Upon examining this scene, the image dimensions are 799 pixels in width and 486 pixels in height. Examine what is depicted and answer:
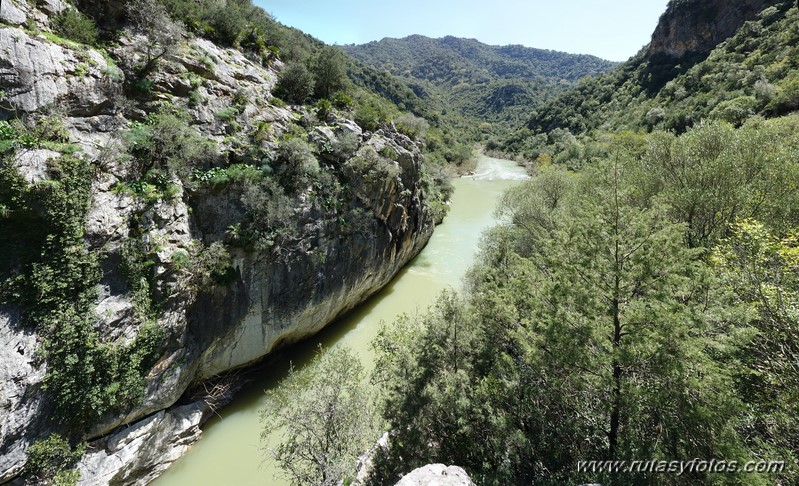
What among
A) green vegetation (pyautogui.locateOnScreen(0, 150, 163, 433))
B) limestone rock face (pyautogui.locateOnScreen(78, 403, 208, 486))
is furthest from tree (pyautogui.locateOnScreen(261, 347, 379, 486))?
green vegetation (pyautogui.locateOnScreen(0, 150, 163, 433))

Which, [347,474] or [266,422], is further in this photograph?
[266,422]

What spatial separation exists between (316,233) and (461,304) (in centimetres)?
794

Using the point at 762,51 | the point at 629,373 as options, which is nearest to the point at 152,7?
the point at 629,373

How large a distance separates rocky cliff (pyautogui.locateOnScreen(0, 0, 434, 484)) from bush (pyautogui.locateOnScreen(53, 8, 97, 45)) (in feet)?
1.07

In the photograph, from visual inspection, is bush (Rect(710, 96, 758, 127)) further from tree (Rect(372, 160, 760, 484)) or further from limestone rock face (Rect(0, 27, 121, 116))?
limestone rock face (Rect(0, 27, 121, 116))

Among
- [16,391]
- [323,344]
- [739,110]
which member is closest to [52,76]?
[16,391]

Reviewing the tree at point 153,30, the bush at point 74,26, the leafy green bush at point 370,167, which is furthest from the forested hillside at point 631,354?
the bush at point 74,26

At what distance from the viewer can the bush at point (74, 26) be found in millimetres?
10727

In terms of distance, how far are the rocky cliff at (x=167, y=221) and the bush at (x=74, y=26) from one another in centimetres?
33

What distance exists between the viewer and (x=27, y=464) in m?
6.97

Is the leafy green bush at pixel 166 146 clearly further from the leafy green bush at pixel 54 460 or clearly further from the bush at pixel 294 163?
the leafy green bush at pixel 54 460

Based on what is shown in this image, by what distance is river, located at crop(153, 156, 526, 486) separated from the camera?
957 centimetres

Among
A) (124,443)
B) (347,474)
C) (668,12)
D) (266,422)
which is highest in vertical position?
(668,12)

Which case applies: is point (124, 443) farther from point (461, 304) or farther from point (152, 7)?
point (152, 7)
